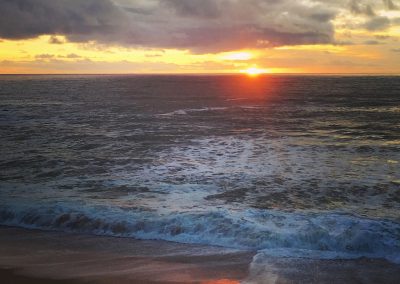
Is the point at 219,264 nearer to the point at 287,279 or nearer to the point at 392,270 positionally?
the point at 287,279

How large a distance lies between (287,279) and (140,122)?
25823 millimetres

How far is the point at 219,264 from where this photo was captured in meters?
7.75

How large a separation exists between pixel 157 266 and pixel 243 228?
2.66m

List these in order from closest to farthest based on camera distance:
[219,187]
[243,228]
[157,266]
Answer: [157,266] → [243,228] → [219,187]

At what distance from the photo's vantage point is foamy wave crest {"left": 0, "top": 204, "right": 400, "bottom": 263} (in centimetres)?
863

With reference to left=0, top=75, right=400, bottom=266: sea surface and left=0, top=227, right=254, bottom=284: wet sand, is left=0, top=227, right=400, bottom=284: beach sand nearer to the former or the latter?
left=0, top=227, right=254, bottom=284: wet sand

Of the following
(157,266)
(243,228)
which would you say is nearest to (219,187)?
(243,228)

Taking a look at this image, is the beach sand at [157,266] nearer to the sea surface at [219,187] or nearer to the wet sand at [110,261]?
the wet sand at [110,261]

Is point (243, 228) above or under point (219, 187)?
above

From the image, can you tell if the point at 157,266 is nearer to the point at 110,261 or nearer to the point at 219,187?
the point at 110,261

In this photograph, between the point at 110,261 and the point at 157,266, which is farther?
the point at 110,261

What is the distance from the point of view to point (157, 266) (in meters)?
7.64

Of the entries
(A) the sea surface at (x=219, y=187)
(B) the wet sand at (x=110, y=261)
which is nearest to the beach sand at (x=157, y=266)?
(B) the wet sand at (x=110, y=261)

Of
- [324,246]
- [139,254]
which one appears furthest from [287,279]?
[139,254]
